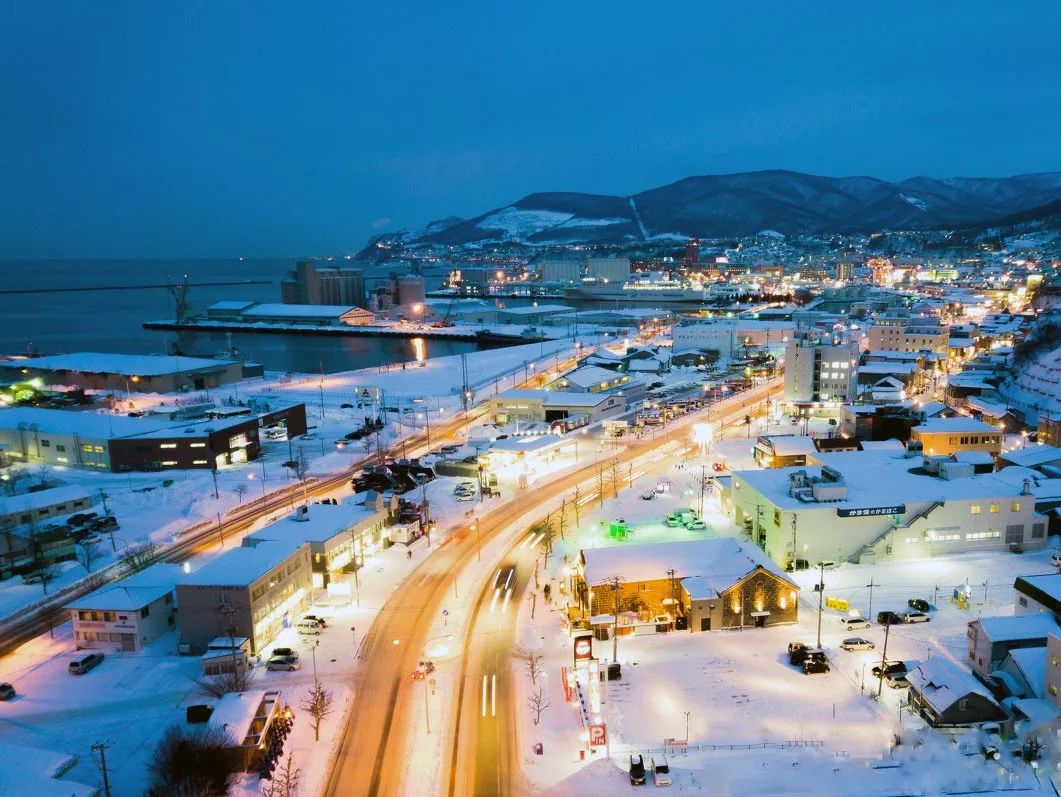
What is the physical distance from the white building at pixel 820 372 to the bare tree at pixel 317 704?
1871 cm

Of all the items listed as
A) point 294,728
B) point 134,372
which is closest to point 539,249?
point 134,372

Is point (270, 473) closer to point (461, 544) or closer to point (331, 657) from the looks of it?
point (461, 544)

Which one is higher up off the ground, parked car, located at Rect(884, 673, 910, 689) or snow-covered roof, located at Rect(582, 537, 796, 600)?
snow-covered roof, located at Rect(582, 537, 796, 600)

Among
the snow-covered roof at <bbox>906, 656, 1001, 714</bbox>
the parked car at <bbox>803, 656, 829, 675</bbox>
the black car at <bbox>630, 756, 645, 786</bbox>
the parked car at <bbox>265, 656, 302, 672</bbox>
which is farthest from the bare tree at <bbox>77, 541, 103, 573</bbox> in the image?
the snow-covered roof at <bbox>906, 656, 1001, 714</bbox>

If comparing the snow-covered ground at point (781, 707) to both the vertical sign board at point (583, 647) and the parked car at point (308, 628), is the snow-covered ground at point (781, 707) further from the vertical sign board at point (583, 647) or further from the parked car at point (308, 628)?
the parked car at point (308, 628)

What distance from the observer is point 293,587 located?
10125 millimetres

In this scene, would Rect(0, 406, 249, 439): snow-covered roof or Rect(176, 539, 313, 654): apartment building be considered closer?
Rect(176, 539, 313, 654): apartment building

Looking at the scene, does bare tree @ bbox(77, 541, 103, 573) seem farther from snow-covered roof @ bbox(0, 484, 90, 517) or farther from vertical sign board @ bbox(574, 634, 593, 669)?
vertical sign board @ bbox(574, 634, 593, 669)

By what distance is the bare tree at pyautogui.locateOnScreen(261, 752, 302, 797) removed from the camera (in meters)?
6.57

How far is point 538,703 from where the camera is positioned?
25.5 feet

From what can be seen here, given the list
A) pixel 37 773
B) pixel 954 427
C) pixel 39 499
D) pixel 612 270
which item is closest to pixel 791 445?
pixel 954 427

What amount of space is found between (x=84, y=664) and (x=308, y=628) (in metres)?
2.61

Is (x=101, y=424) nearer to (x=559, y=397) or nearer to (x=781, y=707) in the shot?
(x=559, y=397)

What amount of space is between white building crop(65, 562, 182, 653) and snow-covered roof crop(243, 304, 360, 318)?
159 feet
